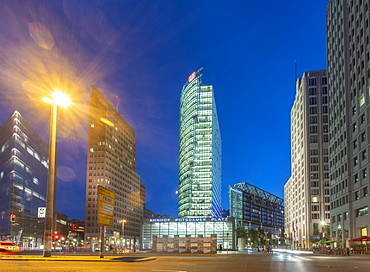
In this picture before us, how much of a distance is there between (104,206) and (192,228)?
80.2 meters

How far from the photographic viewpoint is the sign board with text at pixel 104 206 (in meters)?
37.6

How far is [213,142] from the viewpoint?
624 ft

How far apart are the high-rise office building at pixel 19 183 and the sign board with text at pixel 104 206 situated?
85.0 metres

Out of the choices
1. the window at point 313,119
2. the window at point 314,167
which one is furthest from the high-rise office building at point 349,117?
the window at point 313,119

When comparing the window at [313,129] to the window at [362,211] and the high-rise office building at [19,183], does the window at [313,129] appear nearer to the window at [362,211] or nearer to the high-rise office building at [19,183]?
the window at [362,211]

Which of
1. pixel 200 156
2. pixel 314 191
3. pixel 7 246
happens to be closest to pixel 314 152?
pixel 314 191

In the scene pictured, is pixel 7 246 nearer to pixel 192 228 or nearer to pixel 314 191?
pixel 192 228

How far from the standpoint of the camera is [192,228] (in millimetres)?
116125

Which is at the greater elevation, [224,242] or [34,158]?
[34,158]

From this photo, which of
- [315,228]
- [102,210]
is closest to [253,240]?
[315,228]

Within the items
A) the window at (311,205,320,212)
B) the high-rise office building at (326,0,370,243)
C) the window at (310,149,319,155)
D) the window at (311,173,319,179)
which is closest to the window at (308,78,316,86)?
the window at (310,149,319,155)

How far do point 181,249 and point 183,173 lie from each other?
12185 cm

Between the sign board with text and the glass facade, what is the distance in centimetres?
7683

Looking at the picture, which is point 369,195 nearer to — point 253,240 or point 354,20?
A: point 354,20
